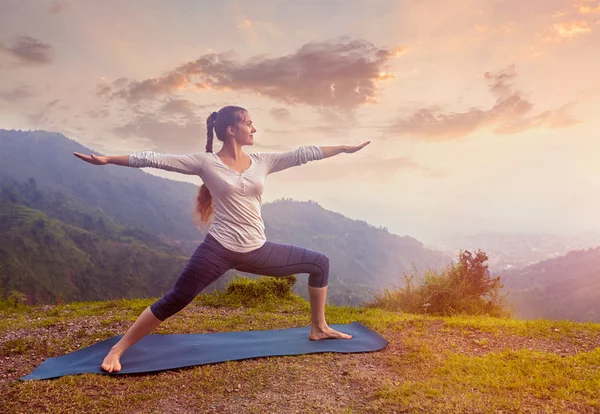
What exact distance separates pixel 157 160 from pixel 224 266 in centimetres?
120

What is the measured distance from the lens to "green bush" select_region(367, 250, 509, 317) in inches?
304

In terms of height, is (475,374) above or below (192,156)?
below

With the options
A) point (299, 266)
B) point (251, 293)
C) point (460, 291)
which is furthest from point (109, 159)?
point (460, 291)

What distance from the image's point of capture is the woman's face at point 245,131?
4.65 meters

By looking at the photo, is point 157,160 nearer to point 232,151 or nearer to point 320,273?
point 232,151

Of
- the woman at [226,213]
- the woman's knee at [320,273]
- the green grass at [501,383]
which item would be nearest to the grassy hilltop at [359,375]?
the green grass at [501,383]

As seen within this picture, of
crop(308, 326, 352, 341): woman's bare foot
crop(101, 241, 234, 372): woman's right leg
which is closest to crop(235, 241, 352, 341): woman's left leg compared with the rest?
crop(308, 326, 352, 341): woman's bare foot

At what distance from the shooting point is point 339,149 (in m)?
5.07

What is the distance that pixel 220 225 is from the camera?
4.48 metres

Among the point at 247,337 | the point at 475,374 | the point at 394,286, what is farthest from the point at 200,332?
the point at 394,286

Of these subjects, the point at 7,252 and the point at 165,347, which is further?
the point at 7,252

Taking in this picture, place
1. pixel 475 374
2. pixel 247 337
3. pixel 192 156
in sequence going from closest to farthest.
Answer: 1. pixel 475 374
2. pixel 192 156
3. pixel 247 337

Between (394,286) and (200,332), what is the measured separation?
4155mm

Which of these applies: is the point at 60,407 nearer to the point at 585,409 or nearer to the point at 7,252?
the point at 585,409
